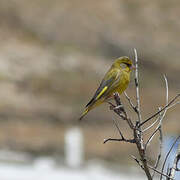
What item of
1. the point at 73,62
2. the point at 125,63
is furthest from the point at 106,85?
the point at 73,62

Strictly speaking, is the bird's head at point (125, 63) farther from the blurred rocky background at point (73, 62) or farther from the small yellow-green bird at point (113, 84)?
the blurred rocky background at point (73, 62)

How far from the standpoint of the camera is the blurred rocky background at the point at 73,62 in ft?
68.3

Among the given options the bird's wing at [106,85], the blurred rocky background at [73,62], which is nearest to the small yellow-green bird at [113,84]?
the bird's wing at [106,85]

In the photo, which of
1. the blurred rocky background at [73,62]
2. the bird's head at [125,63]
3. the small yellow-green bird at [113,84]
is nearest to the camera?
the small yellow-green bird at [113,84]

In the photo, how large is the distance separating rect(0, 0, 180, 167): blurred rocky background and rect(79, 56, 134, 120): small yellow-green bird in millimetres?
14371

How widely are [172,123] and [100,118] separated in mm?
2988

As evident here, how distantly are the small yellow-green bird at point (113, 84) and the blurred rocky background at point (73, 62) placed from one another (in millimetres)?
14371

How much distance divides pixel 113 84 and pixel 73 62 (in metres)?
20.2

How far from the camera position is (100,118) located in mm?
21859

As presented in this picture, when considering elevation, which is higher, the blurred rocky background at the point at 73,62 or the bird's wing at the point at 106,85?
the blurred rocky background at the point at 73,62

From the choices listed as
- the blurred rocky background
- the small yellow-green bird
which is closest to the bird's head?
the small yellow-green bird

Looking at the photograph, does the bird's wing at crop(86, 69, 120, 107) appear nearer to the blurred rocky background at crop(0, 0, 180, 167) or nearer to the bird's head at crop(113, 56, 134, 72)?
the bird's head at crop(113, 56, 134, 72)

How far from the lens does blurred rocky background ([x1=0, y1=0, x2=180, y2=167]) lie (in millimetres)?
20812

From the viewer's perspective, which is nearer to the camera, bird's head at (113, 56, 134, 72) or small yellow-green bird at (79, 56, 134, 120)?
small yellow-green bird at (79, 56, 134, 120)
